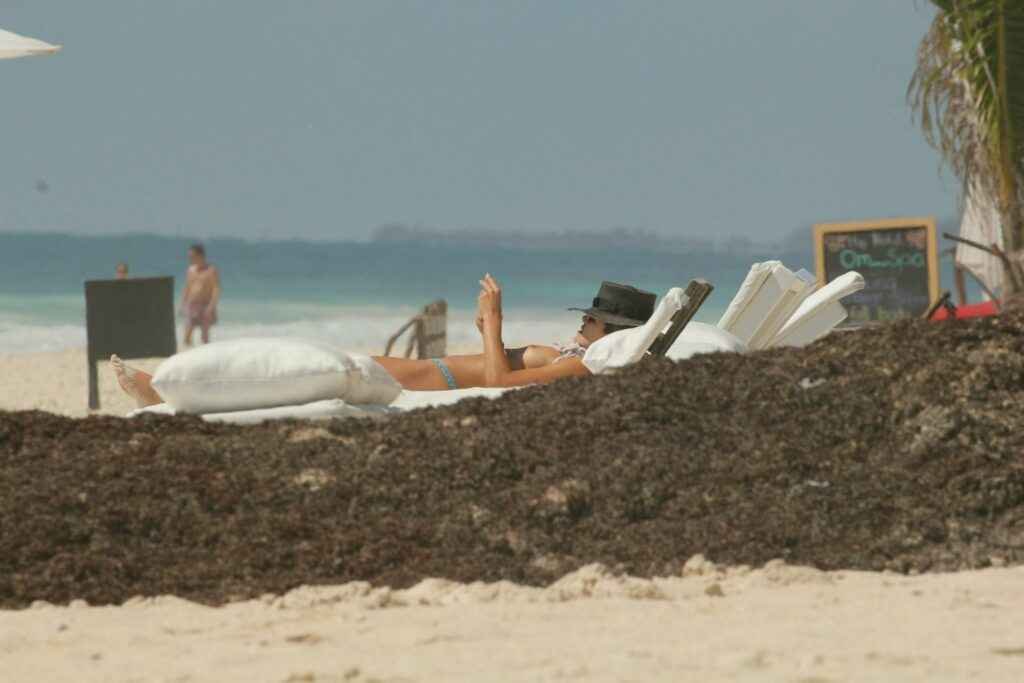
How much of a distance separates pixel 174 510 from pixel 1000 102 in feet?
22.0

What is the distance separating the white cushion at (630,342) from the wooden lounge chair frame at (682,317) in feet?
0.12

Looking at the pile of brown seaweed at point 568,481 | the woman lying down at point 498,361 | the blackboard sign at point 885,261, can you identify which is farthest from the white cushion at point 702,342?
the blackboard sign at point 885,261

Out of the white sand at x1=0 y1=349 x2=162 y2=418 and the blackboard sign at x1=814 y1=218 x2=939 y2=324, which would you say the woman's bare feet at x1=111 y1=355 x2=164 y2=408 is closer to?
the blackboard sign at x1=814 y1=218 x2=939 y2=324

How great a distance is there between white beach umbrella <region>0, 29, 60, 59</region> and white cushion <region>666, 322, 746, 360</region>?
5.33 m

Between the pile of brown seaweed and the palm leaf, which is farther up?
the palm leaf

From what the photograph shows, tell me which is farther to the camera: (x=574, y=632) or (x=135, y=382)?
(x=135, y=382)

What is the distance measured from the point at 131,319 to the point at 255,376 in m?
8.64

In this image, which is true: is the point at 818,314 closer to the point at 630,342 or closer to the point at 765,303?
the point at 765,303

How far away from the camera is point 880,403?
17.9 ft

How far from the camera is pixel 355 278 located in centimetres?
6075

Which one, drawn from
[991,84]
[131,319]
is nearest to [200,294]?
[131,319]

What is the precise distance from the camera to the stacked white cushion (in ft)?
23.9

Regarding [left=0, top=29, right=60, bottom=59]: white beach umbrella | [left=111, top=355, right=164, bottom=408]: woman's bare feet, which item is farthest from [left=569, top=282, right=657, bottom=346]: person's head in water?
[left=0, top=29, right=60, bottom=59]: white beach umbrella

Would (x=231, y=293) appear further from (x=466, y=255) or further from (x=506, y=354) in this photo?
(x=506, y=354)
